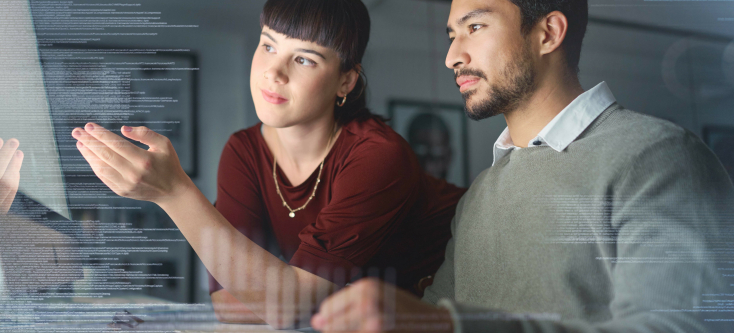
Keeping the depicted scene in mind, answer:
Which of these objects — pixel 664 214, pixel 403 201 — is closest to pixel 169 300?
pixel 403 201

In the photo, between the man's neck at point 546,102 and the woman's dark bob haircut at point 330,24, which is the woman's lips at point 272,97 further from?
the man's neck at point 546,102

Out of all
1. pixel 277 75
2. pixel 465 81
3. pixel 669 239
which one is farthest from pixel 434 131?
pixel 669 239

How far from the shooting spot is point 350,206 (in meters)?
0.83

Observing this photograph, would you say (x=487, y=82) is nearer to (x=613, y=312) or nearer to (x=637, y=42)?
(x=637, y=42)

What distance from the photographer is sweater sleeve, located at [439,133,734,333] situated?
0.61m

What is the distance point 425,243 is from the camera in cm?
99

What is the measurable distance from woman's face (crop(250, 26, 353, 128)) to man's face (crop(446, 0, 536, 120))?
25 centimetres

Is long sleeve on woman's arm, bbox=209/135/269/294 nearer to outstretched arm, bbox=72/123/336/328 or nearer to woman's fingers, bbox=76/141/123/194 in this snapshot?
outstretched arm, bbox=72/123/336/328

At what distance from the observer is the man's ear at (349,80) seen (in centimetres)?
87

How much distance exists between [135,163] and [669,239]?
86 centimetres

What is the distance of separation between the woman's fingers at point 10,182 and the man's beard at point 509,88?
89 cm

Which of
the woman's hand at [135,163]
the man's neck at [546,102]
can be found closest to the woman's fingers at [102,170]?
the woman's hand at [135,163]

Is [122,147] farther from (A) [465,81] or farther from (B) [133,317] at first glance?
(A) [465,81]

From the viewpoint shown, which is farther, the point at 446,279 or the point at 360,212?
the point at 446,279
